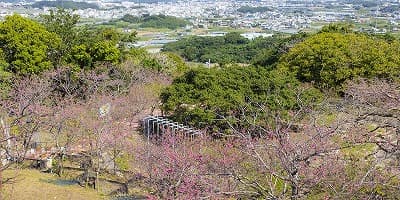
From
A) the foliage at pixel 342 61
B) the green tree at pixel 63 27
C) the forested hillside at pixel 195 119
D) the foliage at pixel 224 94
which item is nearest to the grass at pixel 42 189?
the forested hillside at pixel 195 119

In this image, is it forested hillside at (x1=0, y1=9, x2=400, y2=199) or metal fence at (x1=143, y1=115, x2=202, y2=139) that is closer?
forested hillside at (x1=0, y1=9, x2=400, y2=199)

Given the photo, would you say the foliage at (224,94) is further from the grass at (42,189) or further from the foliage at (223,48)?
the foliage at (223,48)

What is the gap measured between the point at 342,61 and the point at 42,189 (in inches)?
498

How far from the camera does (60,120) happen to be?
13547mm

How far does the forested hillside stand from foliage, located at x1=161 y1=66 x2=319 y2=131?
5cm

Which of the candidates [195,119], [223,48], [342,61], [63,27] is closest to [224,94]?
[195,119]

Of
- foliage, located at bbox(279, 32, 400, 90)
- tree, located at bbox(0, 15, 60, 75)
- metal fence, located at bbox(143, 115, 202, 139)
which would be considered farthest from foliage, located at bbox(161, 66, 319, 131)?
tree, located at bbox(0, 15, 60, 75)

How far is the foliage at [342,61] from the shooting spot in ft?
62.0

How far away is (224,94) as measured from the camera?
15.3 m

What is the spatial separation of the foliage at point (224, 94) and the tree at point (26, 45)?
649 cm

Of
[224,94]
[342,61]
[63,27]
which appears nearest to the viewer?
[224,94]

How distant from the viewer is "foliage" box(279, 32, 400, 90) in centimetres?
1890

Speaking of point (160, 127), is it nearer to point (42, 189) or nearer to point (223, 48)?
point (42, 189)

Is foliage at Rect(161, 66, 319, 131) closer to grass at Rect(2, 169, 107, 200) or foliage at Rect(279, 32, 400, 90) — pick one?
foliage at Rect(279, 32, 400, 90)
